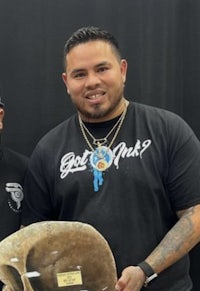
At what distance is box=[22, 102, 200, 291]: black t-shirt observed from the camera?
48.9 inches

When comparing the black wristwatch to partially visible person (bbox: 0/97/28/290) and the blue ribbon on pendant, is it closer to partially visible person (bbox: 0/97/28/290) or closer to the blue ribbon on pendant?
the blue ribbon on pendant

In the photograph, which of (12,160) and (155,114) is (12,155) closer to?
(12,160)

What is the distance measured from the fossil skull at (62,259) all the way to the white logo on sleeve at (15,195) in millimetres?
282

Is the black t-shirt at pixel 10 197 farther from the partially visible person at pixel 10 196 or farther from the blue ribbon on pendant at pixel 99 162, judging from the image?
the blue ribbon on pendant at pixel 99 162

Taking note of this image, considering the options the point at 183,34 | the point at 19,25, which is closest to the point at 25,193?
the point at 19,25

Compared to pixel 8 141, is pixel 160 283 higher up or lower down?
lower down

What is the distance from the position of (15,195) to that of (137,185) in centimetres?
43

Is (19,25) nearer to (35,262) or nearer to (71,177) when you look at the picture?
(71,177)

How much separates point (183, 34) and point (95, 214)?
76 cm

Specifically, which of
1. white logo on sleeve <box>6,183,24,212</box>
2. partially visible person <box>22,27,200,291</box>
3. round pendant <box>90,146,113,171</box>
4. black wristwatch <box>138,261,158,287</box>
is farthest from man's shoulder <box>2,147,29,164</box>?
black wristwatch <box>138,261,158,287</box>

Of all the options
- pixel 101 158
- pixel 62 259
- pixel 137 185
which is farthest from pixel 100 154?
pixel 62 259

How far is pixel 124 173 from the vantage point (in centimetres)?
126

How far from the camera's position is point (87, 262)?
1.19 meters

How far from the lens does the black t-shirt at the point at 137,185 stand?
1243 mm
